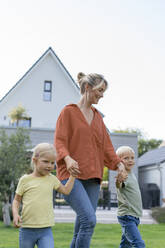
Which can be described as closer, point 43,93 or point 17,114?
point 17,114

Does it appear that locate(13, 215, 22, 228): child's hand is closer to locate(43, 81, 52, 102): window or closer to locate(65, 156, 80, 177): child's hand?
locate(65, 156, 80, 177): child's hand

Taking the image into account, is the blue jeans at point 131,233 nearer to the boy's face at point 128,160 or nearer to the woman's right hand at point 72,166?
the boy's face at point 128,160

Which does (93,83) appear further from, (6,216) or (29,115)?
(29,115)

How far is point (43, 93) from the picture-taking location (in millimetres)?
22359

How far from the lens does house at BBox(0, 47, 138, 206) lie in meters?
21.9

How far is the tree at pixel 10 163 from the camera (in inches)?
400

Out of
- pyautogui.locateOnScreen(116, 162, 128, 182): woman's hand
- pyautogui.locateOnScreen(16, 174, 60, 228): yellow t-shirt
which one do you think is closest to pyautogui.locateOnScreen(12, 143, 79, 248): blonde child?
pyautogui.locateOnScreen(16, 174, 60, 228): yellow t-shirt

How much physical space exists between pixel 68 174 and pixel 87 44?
28.4ft

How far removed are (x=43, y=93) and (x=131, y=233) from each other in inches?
737

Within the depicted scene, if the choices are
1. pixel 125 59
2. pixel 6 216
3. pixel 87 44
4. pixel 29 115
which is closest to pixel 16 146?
pixel 6 216

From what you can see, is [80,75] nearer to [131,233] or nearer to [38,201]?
[38,201]

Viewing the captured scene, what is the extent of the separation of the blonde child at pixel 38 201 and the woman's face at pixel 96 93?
2.20 feet

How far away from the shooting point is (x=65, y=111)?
372 centimetres

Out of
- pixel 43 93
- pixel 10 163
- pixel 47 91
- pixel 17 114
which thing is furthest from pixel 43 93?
pixel 10 163
